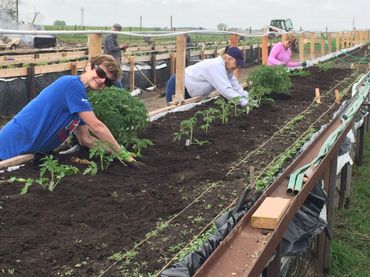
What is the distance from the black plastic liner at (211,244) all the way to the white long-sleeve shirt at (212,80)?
4147mm

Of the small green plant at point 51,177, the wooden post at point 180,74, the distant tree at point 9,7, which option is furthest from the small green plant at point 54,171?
the distant tree at point 9,7

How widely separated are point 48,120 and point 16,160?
0.42 meters

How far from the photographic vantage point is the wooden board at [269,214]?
8.14ft

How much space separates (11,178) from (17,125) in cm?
59

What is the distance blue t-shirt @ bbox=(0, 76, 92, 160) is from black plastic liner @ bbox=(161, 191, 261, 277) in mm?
1797

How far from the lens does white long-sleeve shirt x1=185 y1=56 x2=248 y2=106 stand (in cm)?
707

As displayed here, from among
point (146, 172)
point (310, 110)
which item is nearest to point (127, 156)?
point (146, 172)

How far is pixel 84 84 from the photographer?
4.35 meters

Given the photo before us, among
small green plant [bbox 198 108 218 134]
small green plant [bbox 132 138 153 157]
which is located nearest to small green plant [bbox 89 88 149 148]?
small green plant [bbox 132 138 153 157]

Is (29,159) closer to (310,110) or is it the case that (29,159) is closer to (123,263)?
(123,263)

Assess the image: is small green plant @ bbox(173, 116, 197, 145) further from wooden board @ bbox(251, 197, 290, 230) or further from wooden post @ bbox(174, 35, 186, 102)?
wooden board @ bbox(251, 197, 290, 230)

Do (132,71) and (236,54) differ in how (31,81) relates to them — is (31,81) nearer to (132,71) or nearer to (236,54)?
(132,71)

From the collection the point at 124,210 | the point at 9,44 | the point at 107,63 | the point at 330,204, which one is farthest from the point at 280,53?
the point at 9,44

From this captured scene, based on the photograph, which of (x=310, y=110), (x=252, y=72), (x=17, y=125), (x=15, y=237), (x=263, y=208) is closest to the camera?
(x=263, y=208)
